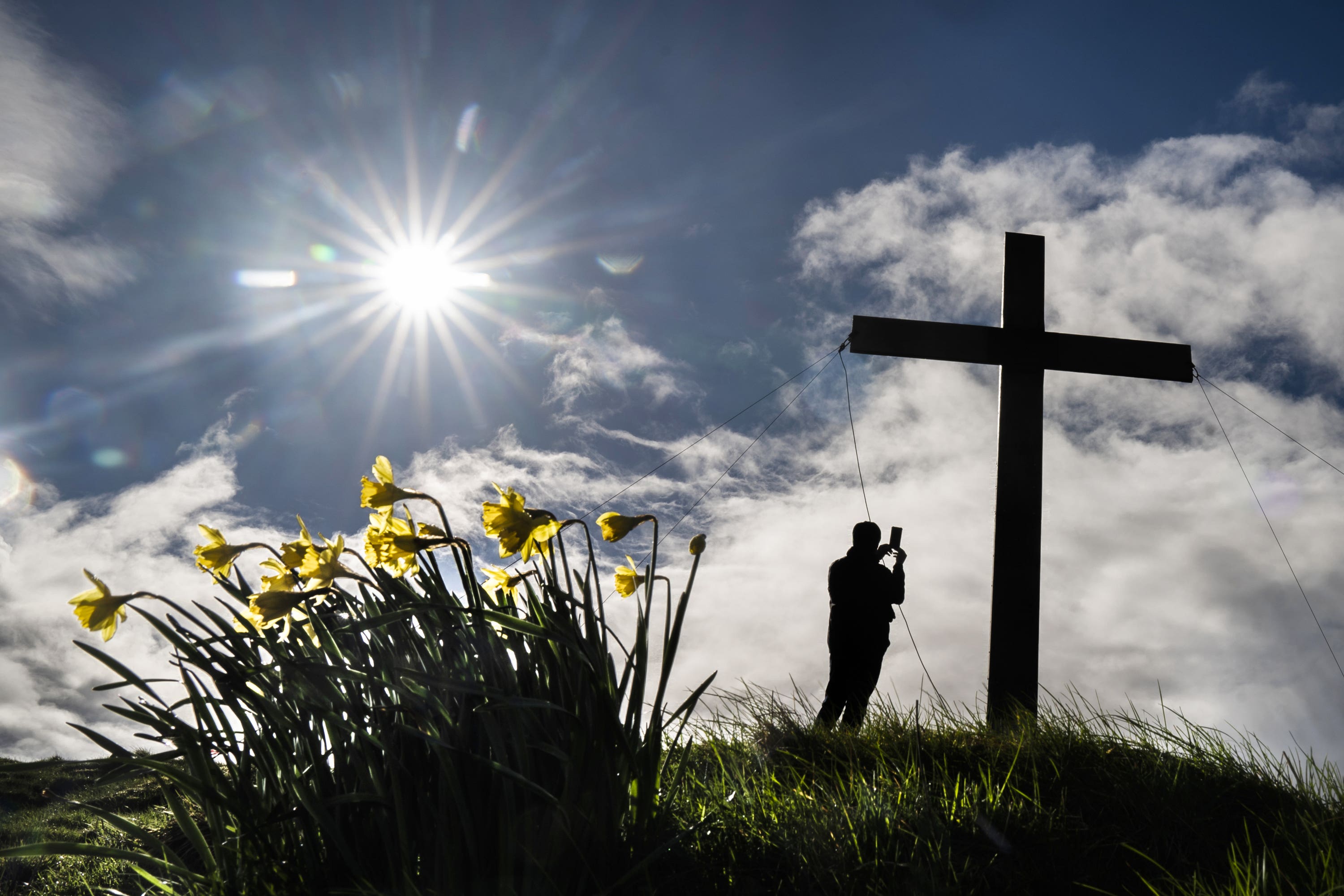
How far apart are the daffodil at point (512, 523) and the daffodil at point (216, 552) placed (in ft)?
2.38

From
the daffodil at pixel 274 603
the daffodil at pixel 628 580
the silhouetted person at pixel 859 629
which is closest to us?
the daffodil at pixel 274 603

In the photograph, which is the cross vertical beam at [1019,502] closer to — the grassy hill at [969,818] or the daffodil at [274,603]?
the grassy hill at [969,818]

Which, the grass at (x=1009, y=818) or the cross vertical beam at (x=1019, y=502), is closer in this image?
the grass at (x=1009, y=818)

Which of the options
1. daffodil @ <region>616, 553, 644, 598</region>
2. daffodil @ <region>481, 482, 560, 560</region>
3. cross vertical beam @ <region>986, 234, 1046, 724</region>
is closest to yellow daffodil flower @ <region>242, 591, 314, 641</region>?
daffodil @ <region>481, 482, 560, 560</region>

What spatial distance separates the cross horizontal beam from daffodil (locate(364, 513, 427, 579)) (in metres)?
4.62

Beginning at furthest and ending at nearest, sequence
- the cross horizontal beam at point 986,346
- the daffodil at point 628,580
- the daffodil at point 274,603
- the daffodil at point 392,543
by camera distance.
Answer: the cross horizontal beam at point 986,346, the daffodil at point 628,580, the daffodil at point 392,543, the daffodil at point 274,603

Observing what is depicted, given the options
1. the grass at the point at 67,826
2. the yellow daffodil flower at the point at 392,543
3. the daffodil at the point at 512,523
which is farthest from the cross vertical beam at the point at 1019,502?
the grass at the point at 67,826

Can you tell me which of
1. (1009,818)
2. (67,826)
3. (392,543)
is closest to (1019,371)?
(1009,818)

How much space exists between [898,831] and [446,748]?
4.82 feet

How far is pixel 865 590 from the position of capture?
563 cm

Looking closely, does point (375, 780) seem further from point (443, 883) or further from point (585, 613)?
point (585, 613)

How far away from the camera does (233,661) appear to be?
2221mm

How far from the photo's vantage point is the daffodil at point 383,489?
2193 mm

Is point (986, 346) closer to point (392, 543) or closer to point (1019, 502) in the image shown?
point (1019, 502)
